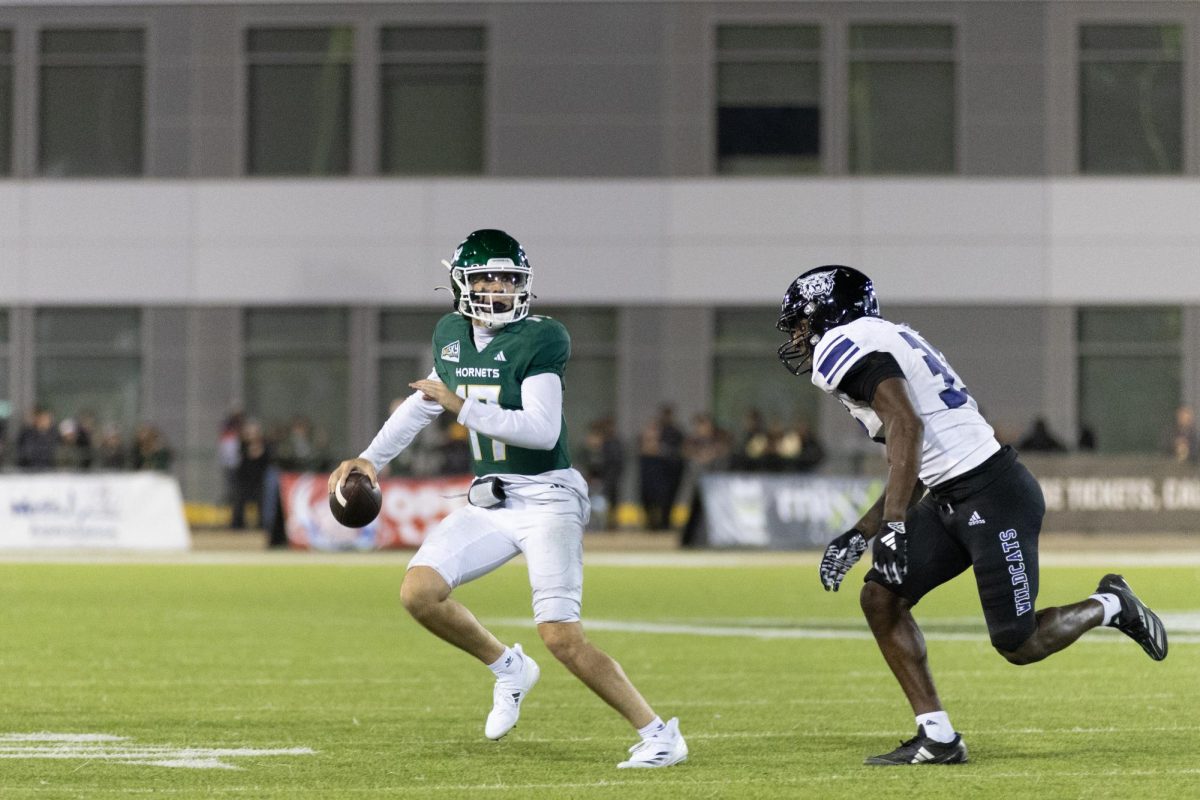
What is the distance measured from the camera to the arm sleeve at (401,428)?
812 centimetres

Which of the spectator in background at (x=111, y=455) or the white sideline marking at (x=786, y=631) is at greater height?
the spectator in background at (x=111, y=455)

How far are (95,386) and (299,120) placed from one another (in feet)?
17.9

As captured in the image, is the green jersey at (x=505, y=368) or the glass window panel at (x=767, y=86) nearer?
the green jersey at (x=505, y=368)

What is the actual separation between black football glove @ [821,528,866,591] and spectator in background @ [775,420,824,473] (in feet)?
65.6

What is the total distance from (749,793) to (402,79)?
85.9 feet

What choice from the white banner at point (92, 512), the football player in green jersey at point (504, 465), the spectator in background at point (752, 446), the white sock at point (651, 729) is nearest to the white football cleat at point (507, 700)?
the football player in green jersey at point (504, 465)

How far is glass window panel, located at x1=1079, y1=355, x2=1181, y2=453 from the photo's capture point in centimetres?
3203

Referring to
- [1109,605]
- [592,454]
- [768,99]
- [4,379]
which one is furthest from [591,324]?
[1109,605]

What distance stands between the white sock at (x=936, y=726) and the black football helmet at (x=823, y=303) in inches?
55.8

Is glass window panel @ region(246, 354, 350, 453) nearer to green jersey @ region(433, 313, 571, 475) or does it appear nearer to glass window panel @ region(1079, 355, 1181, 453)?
glass window panel @ region(1079, 355, 1181, 453)

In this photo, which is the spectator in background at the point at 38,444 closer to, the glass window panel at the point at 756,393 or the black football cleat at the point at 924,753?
the glass window panel at the point at 756,393

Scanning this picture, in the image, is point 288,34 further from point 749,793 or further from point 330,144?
point 749,793

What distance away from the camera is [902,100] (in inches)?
1254

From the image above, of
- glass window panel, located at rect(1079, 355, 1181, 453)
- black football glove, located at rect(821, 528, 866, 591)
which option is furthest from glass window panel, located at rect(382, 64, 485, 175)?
black football glove, located at rect(821, 528, 866, 591)
